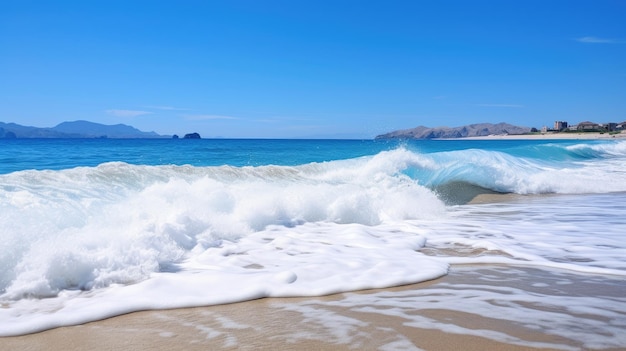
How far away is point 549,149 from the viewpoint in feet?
91.4

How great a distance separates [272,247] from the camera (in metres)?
5.95

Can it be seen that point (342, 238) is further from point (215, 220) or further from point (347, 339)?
point (347, 339)

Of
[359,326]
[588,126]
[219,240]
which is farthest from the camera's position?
[588,126]

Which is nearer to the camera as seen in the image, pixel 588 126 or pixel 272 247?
pixel 272 247

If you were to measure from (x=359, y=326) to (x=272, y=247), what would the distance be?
278 centimetres

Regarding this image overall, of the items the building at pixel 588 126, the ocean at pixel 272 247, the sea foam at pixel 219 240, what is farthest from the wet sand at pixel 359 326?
the building at pixel 588 126

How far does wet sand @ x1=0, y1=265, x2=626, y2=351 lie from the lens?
2.99m

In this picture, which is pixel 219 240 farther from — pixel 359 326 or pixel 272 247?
pixel 359 326

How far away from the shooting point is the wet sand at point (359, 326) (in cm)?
299

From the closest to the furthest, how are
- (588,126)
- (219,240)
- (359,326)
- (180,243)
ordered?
1. (359,326)
2. (180,243)
3. (219,240)
4. (588,126)

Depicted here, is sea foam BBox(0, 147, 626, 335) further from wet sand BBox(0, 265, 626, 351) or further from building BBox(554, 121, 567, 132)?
building BBox(554, 121, 567, 132)

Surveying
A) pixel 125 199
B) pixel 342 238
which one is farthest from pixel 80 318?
pixel 125 199

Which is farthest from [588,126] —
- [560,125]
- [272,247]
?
[272,247]

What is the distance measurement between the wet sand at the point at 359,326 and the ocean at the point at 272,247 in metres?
0.04
